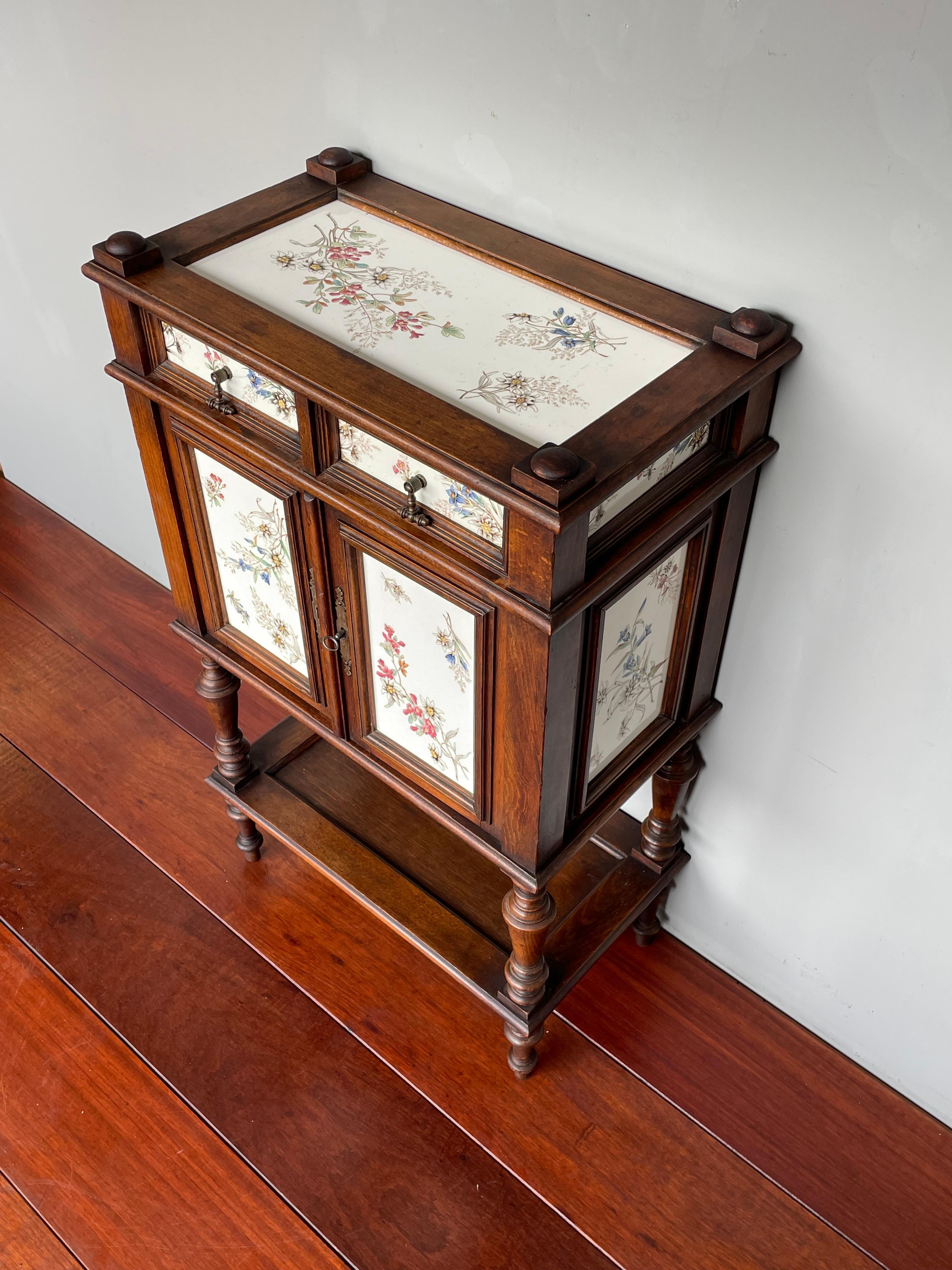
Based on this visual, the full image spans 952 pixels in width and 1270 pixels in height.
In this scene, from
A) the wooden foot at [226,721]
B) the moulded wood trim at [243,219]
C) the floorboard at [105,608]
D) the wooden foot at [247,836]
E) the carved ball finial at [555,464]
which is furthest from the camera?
the floorboard at [105,608]

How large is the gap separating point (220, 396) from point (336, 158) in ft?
1.01

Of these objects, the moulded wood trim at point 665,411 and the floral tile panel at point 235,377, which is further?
the floral tile panel at point 235,377

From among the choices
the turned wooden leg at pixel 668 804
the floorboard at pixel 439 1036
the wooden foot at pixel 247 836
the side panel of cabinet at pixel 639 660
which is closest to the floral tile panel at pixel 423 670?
the side panel of cabinet at pixel 639 660

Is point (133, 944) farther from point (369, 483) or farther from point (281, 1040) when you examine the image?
point (369, 483)

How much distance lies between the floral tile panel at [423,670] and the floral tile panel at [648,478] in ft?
0.50

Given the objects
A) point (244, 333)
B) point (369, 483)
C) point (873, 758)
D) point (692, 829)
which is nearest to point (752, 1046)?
point (692, 829)

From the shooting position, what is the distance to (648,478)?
96 cm

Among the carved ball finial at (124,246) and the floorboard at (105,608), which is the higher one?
the carved ball finial at (124,246)

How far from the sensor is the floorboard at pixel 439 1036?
51.4 inches

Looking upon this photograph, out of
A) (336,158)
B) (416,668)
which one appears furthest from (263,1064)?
(336,158)

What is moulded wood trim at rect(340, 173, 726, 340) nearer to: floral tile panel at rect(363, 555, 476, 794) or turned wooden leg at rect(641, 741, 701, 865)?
floral tile panel at rect(363, 555, 476, 794)

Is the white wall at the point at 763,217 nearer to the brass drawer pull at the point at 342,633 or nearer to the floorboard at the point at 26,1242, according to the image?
the brass drawer pull at the point at 342,633

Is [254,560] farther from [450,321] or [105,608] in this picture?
[105,608]

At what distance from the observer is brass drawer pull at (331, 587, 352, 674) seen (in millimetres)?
1136
